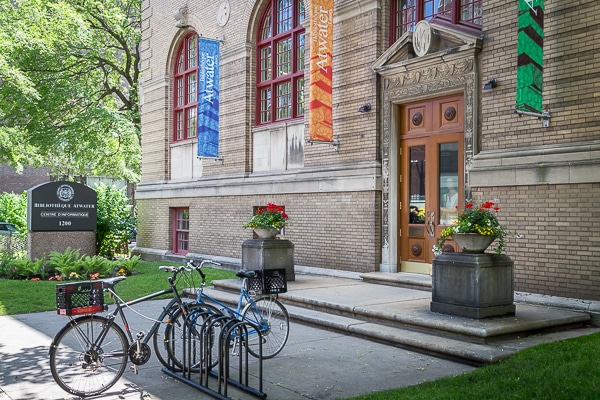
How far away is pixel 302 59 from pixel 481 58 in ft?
18.7

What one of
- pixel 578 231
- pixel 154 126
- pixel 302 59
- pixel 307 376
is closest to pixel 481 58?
pixel 578 231

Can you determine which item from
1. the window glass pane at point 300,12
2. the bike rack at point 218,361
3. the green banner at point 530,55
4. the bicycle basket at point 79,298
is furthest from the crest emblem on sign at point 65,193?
the green banner at point 530,55

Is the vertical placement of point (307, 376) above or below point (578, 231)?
below

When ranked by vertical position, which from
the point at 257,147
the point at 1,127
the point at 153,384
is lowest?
the point at 153,384

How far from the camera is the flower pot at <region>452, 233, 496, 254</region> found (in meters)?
8.27

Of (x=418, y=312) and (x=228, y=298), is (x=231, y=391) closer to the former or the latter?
(x=418, y=312)

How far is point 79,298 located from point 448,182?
7501 millimetres

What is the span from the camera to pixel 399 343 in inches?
319

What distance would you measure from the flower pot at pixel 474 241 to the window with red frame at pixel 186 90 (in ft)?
42.1

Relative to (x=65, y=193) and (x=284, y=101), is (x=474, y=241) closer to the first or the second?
(x=284, y=101)

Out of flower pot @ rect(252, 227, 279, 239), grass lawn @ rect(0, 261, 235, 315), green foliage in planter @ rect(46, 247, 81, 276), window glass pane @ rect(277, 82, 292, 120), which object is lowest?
grass lawn @ rect(0, 261, 235, 315)

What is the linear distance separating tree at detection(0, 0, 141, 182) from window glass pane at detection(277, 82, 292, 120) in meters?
10.6

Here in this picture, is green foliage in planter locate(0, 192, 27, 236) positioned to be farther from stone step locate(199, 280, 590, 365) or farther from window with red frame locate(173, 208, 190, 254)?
stone step locate(199, 280, 590, 365)

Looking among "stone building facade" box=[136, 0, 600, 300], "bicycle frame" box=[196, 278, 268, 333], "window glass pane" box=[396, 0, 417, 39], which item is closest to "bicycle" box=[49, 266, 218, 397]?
"bicycle frame" box=[196, 278, 268, 333]
